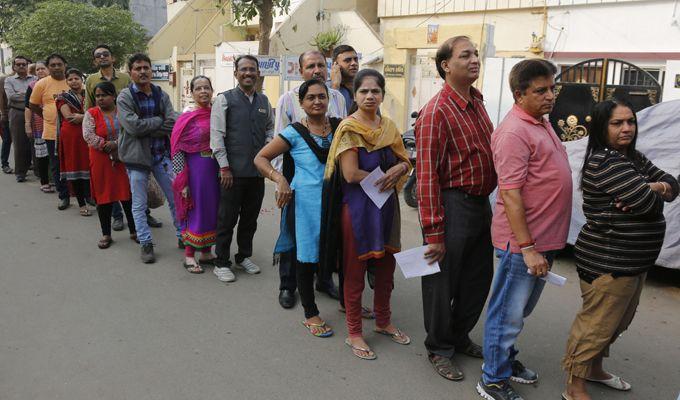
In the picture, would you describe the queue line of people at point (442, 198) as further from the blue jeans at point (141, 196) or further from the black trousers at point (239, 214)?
the blue jeans at point (141, 196)

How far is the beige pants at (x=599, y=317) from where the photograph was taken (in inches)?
114

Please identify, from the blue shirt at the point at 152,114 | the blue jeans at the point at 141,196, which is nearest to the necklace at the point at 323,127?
the blue shirt at the point at 152,114

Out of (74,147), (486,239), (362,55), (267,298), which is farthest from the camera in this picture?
(362,55)

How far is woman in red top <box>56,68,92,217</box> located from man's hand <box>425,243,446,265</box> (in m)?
5.32

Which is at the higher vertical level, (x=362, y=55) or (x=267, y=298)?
(x=362, y=55)

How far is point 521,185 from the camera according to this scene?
112 inches

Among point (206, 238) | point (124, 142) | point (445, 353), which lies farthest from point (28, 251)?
point (445, 353)

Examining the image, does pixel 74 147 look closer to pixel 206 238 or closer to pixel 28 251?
pixel 28 251

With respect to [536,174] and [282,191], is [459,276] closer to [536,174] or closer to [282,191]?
[536,174]

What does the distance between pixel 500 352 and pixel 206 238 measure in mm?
3068

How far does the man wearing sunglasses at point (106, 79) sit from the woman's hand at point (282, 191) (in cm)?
332

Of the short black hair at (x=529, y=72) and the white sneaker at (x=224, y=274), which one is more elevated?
the short black hair at (x=529, y=72)

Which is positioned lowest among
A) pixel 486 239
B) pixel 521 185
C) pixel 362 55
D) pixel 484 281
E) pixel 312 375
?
pixel 312 375

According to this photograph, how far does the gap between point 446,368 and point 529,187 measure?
A: 4.03 feet
